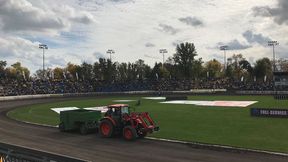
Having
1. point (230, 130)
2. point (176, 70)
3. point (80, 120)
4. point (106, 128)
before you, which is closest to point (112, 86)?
point (176, 70)

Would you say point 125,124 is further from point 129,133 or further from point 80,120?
point 80,120

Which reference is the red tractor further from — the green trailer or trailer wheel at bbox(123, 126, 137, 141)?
the green trailer

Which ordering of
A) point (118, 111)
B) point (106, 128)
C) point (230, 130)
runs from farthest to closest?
point (230, 130)
point (106, 128)
point (118, 111)

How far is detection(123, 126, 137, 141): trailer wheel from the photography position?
21297 mm

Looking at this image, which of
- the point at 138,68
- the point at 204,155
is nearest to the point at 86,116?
the point at 204,155

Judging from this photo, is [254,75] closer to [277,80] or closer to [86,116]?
[277,80]

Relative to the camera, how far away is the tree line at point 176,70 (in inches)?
4688

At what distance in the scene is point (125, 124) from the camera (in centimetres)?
2228

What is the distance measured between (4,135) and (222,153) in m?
16.1

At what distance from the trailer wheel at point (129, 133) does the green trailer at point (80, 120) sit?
3.91 metres

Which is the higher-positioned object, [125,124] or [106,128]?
[125,124]

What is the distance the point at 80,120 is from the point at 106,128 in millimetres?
2968

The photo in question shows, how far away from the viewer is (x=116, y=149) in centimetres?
1933

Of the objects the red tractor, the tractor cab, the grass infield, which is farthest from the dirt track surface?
the grass infield
